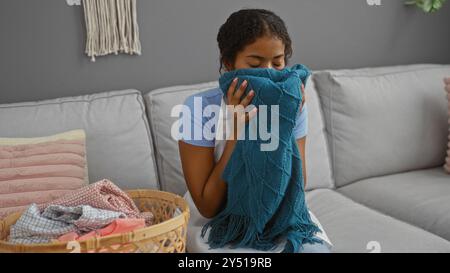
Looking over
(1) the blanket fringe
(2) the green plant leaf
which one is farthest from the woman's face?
(2) the green plant leaf

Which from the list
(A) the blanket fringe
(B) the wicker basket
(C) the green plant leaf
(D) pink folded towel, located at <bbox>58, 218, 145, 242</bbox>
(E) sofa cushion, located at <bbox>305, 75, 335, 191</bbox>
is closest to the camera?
(B) the wicker basket

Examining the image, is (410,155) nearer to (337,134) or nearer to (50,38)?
(337,134)

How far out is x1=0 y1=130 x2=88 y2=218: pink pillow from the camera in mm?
1430

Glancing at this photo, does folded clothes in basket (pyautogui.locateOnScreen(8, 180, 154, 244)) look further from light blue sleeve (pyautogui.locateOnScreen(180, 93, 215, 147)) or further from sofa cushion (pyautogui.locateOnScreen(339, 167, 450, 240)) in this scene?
sofa cushion (pyautogui.locateOnScreen(339, 167, 450, 240))

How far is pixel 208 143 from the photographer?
1.36 meters

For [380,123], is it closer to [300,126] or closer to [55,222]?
[300,126]

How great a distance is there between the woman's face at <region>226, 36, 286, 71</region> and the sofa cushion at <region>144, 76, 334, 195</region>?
0.51 metres

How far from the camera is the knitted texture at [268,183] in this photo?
122cm

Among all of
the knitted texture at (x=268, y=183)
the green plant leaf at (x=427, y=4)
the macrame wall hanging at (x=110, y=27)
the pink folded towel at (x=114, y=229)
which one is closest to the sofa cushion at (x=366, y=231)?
the knitted texture at (x=268, y=183)

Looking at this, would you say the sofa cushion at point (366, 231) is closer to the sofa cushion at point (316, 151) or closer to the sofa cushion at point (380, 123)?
the sofa cushion at point (316, 151)

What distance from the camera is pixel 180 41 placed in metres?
2.00

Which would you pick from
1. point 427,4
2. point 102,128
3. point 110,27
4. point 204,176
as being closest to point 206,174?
point 204,176

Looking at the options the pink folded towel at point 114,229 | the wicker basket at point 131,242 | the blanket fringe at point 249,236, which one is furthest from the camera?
the blanket fringe at point 249,236

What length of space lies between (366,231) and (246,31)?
2.24ft
